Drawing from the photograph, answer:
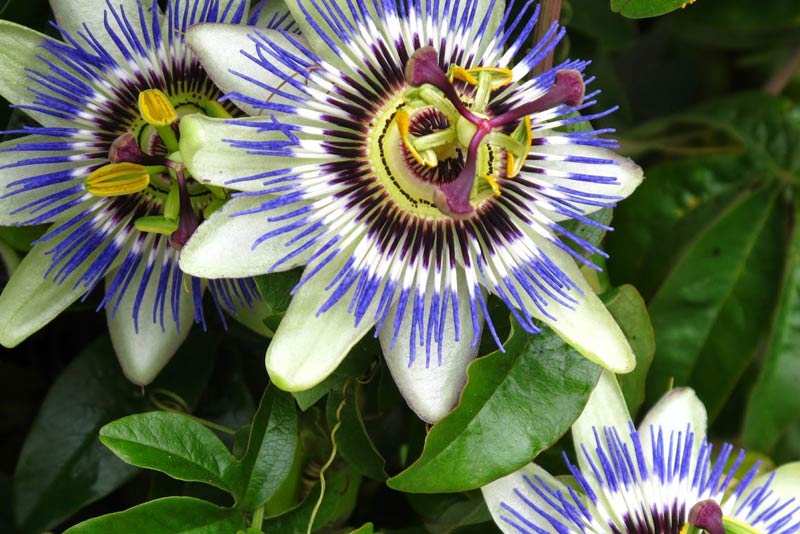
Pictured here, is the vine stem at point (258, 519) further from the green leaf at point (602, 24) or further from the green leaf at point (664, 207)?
the green leaf at point (602, 24)

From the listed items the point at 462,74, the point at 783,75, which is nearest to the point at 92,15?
the point at 462,74

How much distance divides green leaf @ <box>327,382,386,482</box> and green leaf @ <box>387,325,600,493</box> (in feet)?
0.58

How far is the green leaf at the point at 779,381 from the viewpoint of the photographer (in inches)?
72.4

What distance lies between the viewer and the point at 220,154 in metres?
1.20

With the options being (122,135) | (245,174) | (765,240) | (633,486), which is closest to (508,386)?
(633,486)

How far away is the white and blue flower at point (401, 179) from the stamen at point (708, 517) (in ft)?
0.68

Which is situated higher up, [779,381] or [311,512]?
[311,512]

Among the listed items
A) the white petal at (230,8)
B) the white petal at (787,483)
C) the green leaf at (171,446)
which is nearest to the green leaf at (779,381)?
the white petal at (787,483)

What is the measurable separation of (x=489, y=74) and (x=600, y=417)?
19.1 inches

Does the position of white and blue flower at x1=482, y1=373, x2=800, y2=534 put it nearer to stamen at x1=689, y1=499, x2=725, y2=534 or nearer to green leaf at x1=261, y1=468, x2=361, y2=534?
stamen at x1=689, y1=499, x2=725, y2=534

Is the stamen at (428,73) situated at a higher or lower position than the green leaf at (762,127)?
higher

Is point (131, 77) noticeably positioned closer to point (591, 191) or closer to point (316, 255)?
point (316, 255)

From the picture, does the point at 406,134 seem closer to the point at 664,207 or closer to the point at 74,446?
the point at 74,446

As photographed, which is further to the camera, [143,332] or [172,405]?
[172,405]
